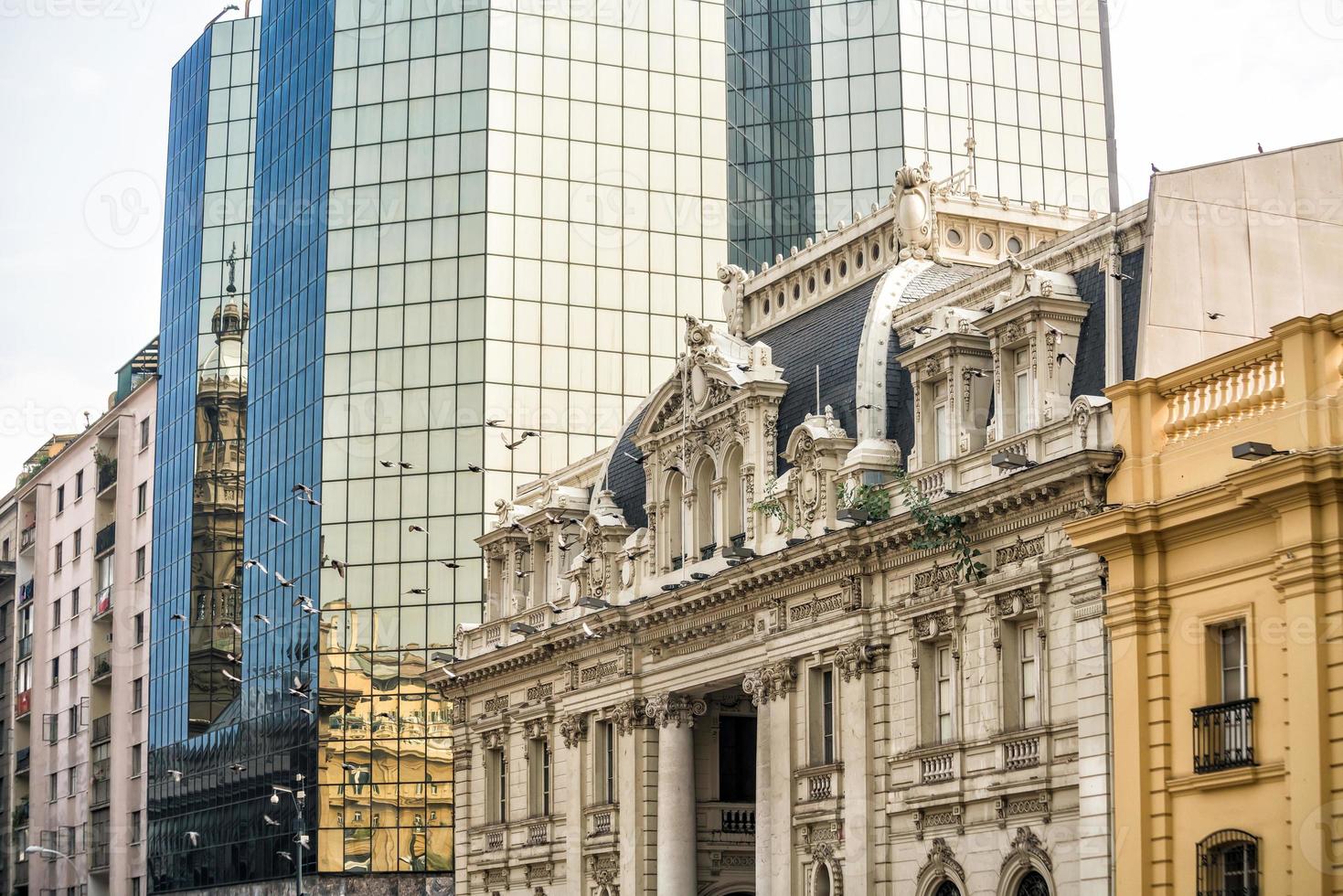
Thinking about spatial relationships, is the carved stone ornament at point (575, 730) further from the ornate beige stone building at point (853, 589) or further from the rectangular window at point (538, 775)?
the rectangular window at point (538, 775)

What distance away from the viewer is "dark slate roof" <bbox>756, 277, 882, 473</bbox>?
5153 cm

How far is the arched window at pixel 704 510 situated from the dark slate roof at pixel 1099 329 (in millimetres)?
12986

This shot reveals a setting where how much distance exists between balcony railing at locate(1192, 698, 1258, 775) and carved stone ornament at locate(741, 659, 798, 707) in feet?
48.8

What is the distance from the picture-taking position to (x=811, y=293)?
5659 cm

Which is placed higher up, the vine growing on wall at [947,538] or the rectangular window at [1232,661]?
the vine growing on wall at [947,538]

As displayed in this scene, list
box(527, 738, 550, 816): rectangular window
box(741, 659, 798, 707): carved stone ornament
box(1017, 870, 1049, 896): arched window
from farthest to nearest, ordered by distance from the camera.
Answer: box(527, 738, 550, 816): rectangular window → box(741, 659, 798, 707): carved stone ornament → box(1017, 870, 1049, 896): arched window

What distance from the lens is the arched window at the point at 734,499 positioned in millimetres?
53531

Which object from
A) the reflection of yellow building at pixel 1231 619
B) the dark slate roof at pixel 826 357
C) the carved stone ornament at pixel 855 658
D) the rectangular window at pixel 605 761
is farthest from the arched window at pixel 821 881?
the reflection of yellow building at pixel 1231 619

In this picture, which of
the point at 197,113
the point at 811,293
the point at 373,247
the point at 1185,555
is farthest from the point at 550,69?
the point at 1185,555

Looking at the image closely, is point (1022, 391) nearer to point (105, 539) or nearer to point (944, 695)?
point (944, 695)

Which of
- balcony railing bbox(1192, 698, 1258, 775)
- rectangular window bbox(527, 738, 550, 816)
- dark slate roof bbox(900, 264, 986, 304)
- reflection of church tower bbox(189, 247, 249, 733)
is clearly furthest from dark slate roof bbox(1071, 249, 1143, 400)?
reflection of church tower bbox(189, 247, 249, 733)

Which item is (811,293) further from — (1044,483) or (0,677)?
(0,677)

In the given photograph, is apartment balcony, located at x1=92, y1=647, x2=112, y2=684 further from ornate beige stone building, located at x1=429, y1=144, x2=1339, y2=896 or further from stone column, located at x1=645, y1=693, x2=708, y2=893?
stone column, located at x1=645, y1=693, x2=708, y2=893

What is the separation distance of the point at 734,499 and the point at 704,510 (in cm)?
165
